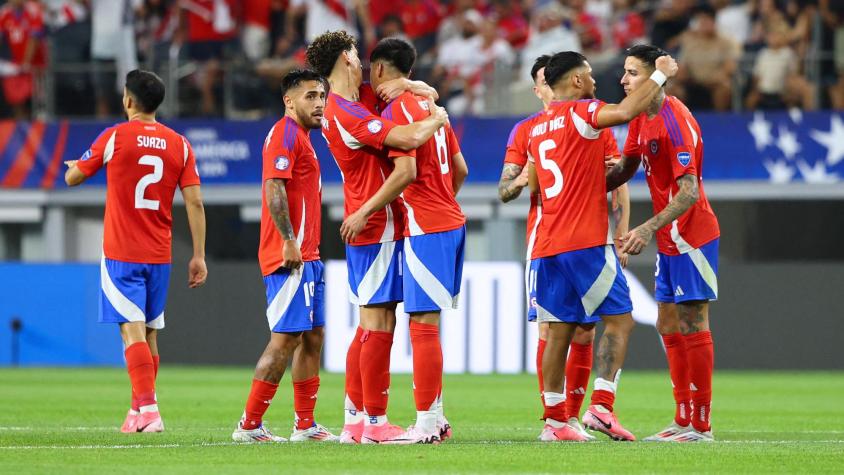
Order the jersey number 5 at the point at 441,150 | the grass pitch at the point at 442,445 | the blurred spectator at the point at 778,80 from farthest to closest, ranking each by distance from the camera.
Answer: the blurred spectator at the point at 778,80
the jersey number 5 at the point at 441,150
the grass pitch at the point at 442,445

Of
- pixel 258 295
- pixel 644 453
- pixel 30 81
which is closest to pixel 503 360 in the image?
pixel 258 295

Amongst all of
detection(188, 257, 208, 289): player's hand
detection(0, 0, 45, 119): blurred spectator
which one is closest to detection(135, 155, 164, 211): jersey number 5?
detection(188, 257, 208, 289): player's hand

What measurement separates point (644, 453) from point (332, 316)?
1046 cm

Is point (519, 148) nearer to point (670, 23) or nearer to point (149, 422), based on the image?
point (149, 422)

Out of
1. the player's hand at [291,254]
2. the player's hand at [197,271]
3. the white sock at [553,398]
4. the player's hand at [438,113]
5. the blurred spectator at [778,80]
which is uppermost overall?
the blurred spectator at [778,80]

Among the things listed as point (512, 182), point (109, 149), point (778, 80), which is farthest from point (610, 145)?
point (778, 80)

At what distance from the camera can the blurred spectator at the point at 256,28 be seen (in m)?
21.7

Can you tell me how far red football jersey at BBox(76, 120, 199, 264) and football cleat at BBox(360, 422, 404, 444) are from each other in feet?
7.15

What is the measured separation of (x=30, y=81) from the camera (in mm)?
20938

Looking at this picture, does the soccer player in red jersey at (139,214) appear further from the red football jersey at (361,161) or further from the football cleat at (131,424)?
the red football jersey at (361,161)

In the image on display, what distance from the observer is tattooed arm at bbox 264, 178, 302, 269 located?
28.4ft

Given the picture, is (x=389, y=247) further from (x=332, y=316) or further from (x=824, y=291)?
(x=824, y=291)

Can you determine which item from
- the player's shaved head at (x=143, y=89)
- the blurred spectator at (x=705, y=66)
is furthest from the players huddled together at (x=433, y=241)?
the blurred spectator at (x=705, y=66)

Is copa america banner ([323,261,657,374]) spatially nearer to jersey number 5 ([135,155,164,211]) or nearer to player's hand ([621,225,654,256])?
jersey number 5 ([135,155,164,211])
